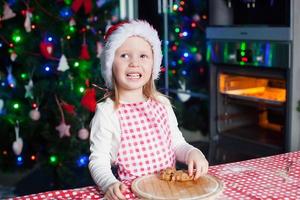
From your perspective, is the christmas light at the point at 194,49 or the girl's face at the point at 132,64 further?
the christmas light at the point at 194,49

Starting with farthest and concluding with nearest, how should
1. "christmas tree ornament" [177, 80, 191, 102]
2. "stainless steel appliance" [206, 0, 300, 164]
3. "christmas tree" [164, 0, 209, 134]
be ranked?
"christmas tree ornament" [177, 80, 191, 102]
"christmas tree" [164, 0, 209, 134]
"stainless steel appliance" [206, 0, 300, 164]

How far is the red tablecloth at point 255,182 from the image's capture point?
1.06 metres

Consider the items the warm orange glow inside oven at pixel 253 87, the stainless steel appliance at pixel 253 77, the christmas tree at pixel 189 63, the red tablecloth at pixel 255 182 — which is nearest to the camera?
the red tablecloth at pixel 255 182

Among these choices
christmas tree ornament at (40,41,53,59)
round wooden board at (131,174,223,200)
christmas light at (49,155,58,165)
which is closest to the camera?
round wooden board at (131,174,223,200)

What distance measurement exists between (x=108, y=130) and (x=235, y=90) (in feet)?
5.92

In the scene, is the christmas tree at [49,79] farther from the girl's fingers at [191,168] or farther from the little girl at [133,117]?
the girl's fingers at [191,168]

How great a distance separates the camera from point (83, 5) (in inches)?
114

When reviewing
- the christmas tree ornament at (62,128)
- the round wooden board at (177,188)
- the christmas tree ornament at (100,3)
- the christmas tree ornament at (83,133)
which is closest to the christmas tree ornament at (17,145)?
the christmas tree ornament at (62,128)

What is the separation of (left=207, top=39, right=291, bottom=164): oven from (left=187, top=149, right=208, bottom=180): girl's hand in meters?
1.46

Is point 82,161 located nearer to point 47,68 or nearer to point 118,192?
point 47,68

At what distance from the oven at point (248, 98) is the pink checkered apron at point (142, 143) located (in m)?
1.37

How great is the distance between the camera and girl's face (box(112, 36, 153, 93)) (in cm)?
120

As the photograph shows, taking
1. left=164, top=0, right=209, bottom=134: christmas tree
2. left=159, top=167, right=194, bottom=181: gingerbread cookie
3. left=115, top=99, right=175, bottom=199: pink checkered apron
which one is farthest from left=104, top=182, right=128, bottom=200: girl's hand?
left=164, top=0, right=209, bottom=134: christmas tree

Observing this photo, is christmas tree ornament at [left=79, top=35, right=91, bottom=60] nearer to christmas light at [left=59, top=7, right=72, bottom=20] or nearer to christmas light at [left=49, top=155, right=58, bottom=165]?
christmas light at [left=59, top=7, right=72, bottom=20]
